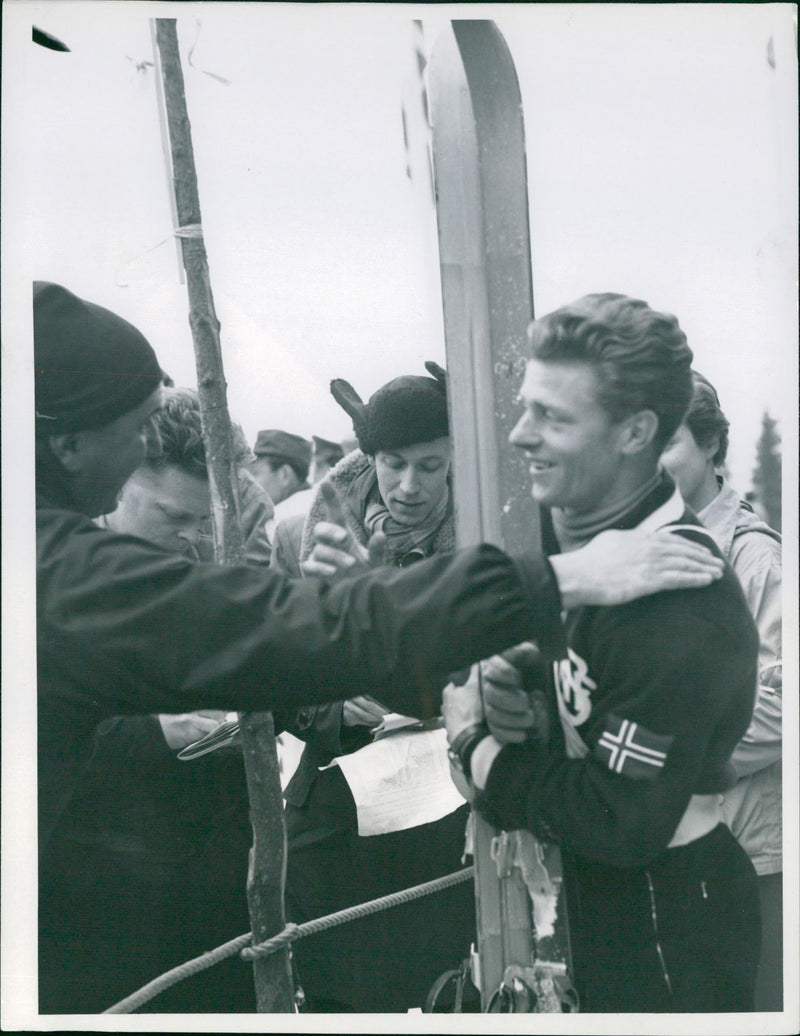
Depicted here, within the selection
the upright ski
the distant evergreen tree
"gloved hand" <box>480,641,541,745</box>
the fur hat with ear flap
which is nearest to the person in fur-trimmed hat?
the fur hat with ear flap

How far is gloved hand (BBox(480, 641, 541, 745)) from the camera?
2.50m

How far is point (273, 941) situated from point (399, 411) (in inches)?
49.2

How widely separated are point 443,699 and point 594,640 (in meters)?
0.37

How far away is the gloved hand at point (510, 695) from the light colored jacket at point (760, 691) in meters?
0.48

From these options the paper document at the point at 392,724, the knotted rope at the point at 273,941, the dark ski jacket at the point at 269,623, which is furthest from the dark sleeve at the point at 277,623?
the knotted rope at the point at 273,941

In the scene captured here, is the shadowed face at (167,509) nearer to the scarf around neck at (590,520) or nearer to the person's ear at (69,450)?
the person's ear at (69,450)

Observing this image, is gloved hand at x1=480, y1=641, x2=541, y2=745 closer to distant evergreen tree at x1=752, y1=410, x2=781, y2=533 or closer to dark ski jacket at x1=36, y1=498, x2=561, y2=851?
dark ski jacket at x1=36, y1=498, x2=561, y2=851

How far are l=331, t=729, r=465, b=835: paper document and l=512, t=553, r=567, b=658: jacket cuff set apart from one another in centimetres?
44

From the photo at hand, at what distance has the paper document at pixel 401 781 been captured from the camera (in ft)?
8.88

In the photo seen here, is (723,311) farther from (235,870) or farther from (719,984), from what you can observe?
(235,870)

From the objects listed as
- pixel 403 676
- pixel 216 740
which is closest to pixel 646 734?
pixel 403 676

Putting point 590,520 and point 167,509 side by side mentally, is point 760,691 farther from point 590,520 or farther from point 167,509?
point 167,509

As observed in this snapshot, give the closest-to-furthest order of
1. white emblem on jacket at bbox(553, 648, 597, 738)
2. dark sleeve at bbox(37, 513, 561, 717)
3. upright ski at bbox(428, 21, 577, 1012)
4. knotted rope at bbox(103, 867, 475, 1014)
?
dark sleeve at bbox(37, 513, 561, 717) → white emblem on jacket at bbox(553, 648, 597, 738) → upright ski at bbox(428, 21, 577, 1012) → knotted rope at bbox(103, 867, 475, 1014)

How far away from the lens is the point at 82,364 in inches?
103
